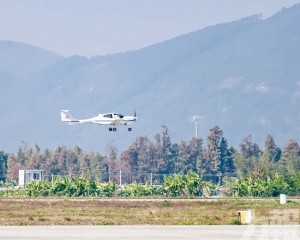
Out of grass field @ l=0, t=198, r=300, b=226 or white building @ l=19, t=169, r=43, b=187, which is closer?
grass field @ l=0, t=198, r=300, b=226

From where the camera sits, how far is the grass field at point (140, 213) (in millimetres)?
56750

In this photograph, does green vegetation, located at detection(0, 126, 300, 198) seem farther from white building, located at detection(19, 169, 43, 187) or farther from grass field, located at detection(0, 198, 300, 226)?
grass field, located at detection(0, 198, 300, 226)

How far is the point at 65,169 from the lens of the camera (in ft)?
598

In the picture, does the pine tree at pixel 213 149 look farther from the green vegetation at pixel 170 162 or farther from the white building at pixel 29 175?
the white building at pixel 29 175
